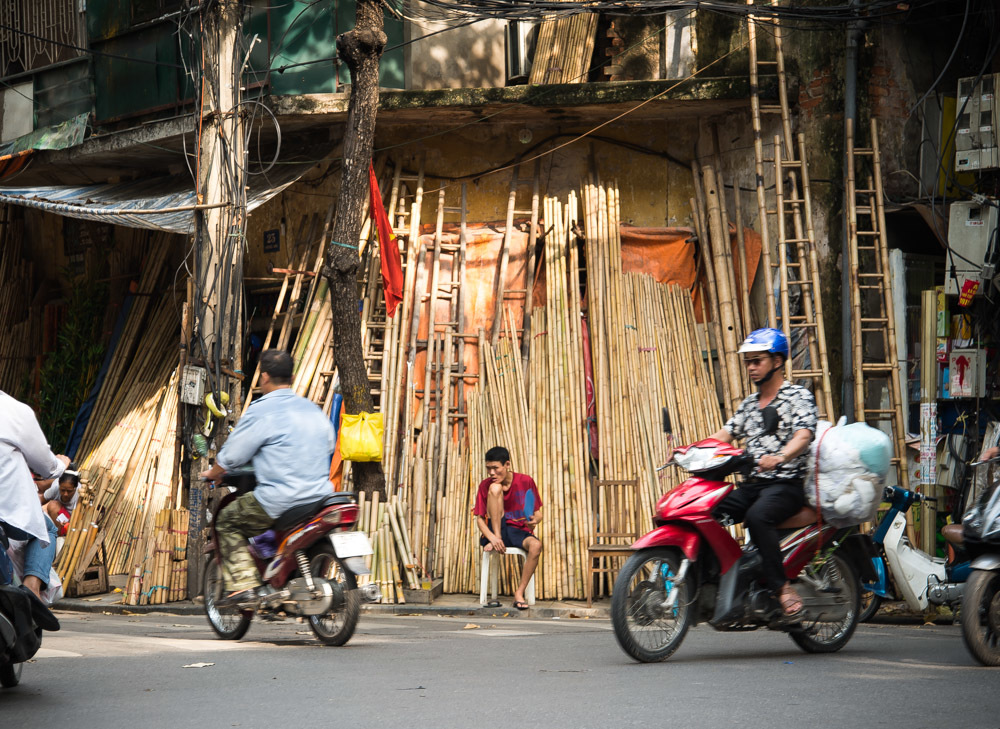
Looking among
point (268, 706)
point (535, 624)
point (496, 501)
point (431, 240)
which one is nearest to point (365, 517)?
point (496, 501)

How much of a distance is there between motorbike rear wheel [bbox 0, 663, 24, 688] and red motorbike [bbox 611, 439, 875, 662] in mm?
2809

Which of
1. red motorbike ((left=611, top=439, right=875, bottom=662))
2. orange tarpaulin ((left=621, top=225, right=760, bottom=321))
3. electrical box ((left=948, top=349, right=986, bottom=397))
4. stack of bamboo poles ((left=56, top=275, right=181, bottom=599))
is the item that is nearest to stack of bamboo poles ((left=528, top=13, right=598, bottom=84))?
orange tarpaulin ((left=621, top=225, right=760, bottom=321))

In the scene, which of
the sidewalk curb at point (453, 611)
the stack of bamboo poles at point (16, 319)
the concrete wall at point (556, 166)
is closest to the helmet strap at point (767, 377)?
the sidewalk curb at point (453, 611)

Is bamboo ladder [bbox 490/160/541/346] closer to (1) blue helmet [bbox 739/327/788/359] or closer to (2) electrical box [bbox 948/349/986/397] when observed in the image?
(2) electrical box [bbox 948/349/986/397]

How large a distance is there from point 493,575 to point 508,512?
0.63 metres

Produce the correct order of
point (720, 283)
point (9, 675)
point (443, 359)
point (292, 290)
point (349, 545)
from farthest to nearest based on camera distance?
point (292, 290), point (443, 359), point (720, 283), point (349, 545), point (9, 675)

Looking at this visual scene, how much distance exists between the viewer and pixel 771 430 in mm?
6461

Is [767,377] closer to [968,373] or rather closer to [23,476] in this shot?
[23,476]

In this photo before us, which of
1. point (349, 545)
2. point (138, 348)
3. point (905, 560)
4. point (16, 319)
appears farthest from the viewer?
point (16, 319)

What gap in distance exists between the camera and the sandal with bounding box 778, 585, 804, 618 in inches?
250

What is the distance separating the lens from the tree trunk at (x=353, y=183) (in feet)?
35.0

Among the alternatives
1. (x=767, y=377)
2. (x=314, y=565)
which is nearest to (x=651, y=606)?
(x=767, y=377)

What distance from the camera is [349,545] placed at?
22.4 feet

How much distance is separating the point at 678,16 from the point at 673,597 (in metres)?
8.24
